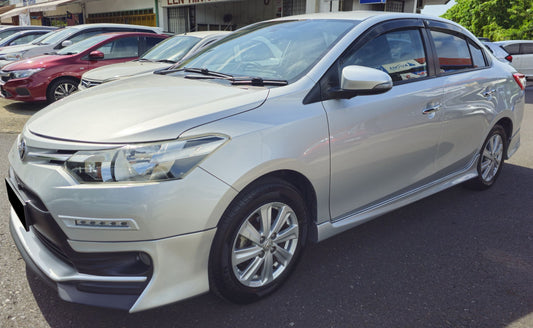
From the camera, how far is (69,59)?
7914 millimetres

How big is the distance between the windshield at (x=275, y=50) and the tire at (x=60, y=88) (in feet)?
17.6

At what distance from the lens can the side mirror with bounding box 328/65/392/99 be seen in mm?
2469

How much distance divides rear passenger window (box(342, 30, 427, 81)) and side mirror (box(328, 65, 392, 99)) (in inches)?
9.1

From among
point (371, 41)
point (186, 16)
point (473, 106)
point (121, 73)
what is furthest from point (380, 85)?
point (186, 16)

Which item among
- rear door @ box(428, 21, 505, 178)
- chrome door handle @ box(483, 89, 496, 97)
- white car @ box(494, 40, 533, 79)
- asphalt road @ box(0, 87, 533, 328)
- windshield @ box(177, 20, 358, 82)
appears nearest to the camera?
asphalt road @ box(0, 87, 533, 328)

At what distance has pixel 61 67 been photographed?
7.81 m

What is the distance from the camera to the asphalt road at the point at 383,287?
2.30 meters

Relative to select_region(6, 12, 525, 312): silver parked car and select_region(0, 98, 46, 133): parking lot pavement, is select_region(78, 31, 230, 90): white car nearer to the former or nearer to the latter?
select_region(0, 98, 46, 133): parking lot pavement

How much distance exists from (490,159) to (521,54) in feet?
45.6

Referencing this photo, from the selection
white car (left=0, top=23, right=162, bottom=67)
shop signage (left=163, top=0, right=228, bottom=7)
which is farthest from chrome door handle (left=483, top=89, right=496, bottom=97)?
shop signage (left=163, top=0, right=228, bottom=7)

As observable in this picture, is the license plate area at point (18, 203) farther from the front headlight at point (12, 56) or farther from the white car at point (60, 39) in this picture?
the front headlight at point (12, 56)

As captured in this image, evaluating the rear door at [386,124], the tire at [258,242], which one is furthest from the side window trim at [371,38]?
the tire at [258,242]

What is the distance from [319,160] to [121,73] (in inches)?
192

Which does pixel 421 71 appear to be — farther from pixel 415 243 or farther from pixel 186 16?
pixel 186 16
